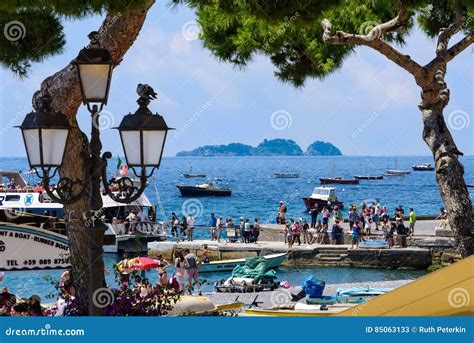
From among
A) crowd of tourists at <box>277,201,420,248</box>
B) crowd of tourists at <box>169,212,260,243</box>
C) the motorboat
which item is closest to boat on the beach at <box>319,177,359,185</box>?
crowd of tourists at <box>169,212,260,243</box>

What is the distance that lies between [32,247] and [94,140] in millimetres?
4504

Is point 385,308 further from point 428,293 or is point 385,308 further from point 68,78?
point 68,78

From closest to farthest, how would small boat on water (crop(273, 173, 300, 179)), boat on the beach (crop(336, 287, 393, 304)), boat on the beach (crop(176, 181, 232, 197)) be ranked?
1. boat on the beach (crop(336, 287, 393, 304))
2. boat on the beach (crop(176, 181, 232, 197))
3. small boat on water (crop(273, 173, 300, 179))

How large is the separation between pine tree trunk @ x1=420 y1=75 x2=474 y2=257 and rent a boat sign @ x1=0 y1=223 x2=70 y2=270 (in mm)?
4859

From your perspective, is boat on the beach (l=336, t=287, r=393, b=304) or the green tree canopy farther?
boat on the beach (l=336, t=287, r=393, b=304)

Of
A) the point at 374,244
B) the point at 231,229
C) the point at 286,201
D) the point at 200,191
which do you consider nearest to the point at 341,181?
the point at 286,201

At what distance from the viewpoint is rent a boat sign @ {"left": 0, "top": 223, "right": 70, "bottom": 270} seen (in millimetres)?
10633

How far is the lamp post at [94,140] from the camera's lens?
21.0 feet

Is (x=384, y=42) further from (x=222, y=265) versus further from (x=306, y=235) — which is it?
(x=306, y=235)

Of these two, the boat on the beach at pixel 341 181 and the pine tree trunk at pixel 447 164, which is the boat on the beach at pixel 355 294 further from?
the boat on the beach at pixel 341 181

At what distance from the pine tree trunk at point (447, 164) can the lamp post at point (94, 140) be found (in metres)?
6.32

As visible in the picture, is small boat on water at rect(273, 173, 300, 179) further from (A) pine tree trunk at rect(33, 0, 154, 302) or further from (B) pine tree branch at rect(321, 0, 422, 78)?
(A) pine tree trunk at rect(33, 0, 154, 302)

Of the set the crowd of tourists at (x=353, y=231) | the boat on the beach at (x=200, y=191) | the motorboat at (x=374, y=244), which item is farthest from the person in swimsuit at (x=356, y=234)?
the boat on the beach at (x=200, y=191)
